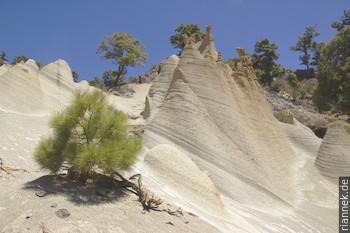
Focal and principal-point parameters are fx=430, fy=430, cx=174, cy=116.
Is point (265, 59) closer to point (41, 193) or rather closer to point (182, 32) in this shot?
point (182, 32)

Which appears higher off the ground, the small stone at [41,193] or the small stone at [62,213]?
the small stone at [41,193]

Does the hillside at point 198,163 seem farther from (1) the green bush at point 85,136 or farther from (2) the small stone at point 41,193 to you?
(1) the green bush at point 85,136

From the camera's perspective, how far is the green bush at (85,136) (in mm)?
6766

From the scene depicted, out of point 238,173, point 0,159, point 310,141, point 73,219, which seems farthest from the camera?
point 310,141

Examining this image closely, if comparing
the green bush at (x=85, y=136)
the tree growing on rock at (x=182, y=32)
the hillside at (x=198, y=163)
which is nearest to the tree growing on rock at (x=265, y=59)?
the tree growing on rock at (x=182, y=32)

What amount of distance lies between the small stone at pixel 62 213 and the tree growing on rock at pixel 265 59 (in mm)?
39886

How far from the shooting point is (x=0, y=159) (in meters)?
8.57

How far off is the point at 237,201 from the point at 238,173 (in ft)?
3.58

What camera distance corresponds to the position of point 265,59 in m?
44.7

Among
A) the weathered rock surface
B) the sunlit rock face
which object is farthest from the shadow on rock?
the weathered rock surface

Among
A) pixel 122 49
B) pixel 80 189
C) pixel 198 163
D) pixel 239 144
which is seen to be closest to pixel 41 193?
pixel 80 189

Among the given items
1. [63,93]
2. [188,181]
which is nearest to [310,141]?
[188,181]

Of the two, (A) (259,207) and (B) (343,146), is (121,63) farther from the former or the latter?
(A) (259,207)

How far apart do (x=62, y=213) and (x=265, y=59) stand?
1617 inches
